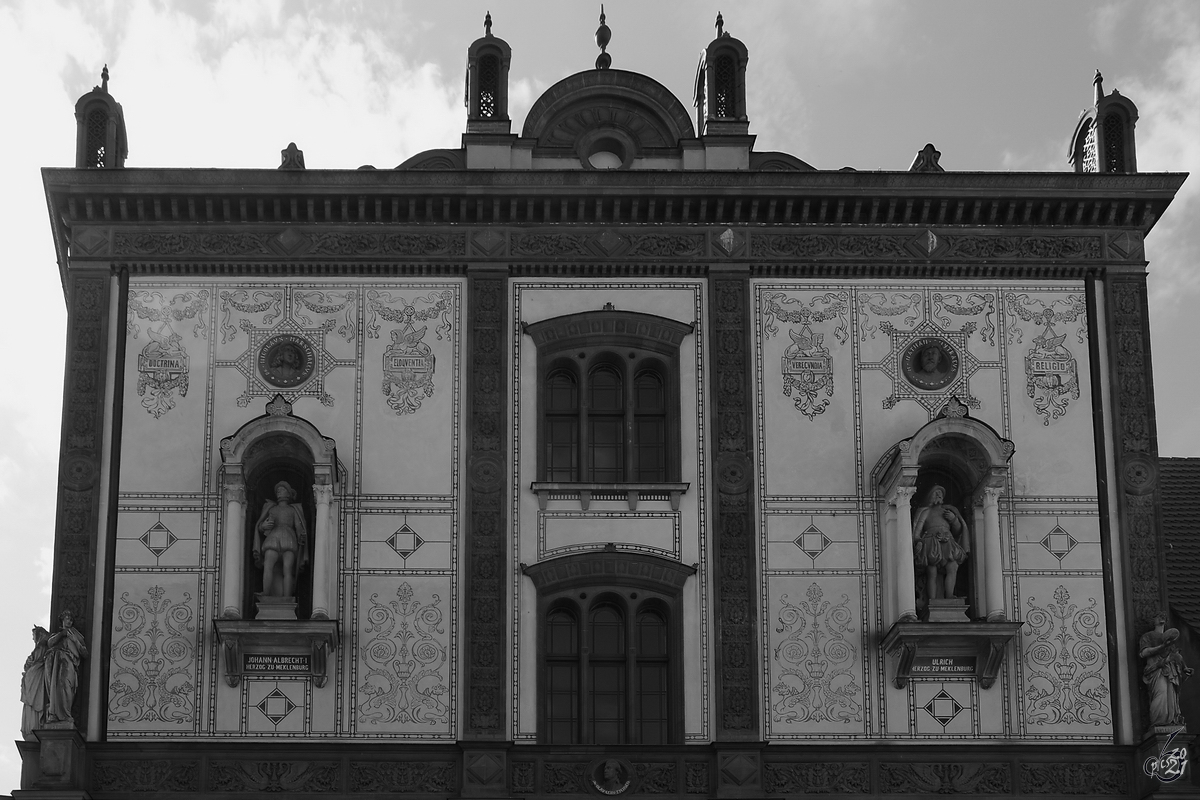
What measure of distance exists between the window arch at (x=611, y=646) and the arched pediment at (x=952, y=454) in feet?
10.4

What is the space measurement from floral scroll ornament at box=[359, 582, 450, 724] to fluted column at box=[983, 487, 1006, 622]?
24.3ft

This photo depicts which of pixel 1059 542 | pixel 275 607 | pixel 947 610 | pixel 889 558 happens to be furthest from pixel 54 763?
pixel 1059 542

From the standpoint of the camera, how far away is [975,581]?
1120 inches

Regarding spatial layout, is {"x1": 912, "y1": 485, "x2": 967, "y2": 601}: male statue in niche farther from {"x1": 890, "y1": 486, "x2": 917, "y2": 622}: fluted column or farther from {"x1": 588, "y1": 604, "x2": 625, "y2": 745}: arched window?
{"x1": 588, "y1": 604, "x2": 625, "y2": 745}: arched window

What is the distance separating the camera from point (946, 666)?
91.8 ft

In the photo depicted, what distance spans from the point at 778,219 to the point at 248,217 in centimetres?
768

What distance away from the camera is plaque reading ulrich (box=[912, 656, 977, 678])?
28.0m

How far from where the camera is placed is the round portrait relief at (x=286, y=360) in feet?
96.0

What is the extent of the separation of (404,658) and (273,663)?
1.75 metres

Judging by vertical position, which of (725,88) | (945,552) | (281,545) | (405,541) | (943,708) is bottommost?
(943,708)

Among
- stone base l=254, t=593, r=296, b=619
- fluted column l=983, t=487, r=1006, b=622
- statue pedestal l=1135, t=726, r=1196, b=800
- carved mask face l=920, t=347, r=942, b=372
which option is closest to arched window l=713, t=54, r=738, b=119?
carved mask face l=920, t=347, r=942, b=372

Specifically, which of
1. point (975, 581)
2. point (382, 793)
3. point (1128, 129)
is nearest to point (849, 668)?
point (975, 581)

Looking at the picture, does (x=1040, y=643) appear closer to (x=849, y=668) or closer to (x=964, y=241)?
(x=849, y=668)

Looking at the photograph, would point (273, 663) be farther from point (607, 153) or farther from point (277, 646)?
point (607, 153)
